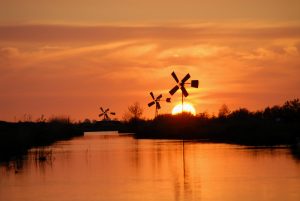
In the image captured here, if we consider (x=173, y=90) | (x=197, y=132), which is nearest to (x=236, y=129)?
(x=197, y=132)

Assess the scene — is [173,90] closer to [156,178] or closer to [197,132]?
[197,132]

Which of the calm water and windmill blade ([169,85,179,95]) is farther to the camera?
windmill blade ([169,85,179,95])

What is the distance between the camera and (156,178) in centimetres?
2759

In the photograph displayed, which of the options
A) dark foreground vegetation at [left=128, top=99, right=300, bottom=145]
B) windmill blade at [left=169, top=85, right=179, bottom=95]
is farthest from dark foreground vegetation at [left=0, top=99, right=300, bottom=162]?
windmill blade at [left=169, top=85, right=179, bottom=95]

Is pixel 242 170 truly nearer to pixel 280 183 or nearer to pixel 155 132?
pixel 280 183

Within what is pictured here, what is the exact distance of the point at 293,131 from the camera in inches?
2298

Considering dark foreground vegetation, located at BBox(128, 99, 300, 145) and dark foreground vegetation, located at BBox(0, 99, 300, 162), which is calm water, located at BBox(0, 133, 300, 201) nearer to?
dark foreground vegetation, located at BBox(0, 99, 300, 162)

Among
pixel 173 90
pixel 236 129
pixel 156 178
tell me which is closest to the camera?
pixel 156 178

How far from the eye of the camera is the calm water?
22125 millimetres

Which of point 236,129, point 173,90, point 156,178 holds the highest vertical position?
point 173,90

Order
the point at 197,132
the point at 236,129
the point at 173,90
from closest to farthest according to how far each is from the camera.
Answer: the point at 236,129 < the point at 197,132 < the point at 173,90

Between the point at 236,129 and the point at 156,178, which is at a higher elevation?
the point at 236,129

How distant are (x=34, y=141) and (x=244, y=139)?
18.8m

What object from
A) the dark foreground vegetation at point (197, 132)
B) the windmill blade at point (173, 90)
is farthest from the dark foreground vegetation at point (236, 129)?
the windmill blade at point (173, 90)
